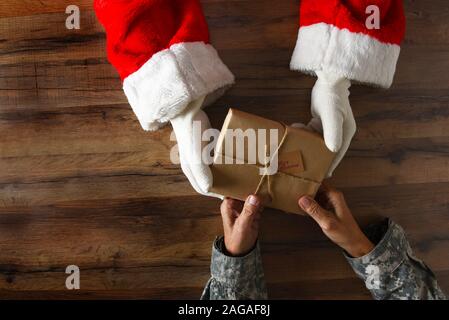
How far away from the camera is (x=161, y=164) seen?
1.02m

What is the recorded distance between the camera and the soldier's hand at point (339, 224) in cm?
88

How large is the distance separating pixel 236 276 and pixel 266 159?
30 cm

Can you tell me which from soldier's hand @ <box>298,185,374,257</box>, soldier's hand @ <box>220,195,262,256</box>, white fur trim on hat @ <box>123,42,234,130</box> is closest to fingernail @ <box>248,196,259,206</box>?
soldier's hand @ <box>220,195,262,256</box>

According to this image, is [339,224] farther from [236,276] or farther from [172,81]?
[172,81]

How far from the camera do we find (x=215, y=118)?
101 cm

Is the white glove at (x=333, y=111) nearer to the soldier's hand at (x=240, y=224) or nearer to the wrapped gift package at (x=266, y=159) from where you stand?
the wrapped gift package at (x=266, y=159)

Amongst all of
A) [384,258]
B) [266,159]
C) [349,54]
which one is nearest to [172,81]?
[266,159]

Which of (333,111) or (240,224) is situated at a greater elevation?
(333,111)

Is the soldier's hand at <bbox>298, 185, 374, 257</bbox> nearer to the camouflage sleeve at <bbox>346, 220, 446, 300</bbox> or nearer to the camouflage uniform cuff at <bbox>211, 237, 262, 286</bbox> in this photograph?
the camouflage sleeve at <bbox>346, 220, 446, 300</bbox>

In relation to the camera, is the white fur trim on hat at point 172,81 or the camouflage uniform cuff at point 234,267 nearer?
the white fur trim on hat at point 172,81

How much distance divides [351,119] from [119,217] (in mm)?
625

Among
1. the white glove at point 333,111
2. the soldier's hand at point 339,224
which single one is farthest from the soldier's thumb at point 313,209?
the white glove at point 333,111
